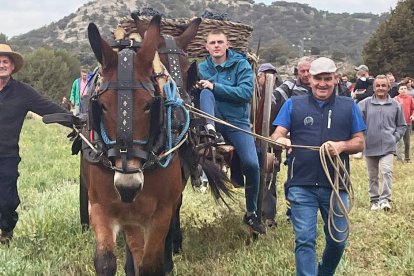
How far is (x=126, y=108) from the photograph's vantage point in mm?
3939

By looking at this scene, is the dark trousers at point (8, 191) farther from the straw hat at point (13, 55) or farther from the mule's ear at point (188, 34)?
the mule's ear at point (188, 34)

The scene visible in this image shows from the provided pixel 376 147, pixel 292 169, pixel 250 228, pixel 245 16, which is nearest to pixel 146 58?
pixel 292 169

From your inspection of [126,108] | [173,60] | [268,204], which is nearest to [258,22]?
[268,204]

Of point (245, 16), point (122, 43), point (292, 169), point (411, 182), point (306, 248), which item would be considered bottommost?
point (411, 182)

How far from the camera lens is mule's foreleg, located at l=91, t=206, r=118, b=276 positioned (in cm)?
431

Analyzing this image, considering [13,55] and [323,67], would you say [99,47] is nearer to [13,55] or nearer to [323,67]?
[323,67]

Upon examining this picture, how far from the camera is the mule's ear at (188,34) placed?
5719mm

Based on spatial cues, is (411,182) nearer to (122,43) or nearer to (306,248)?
(306,248)

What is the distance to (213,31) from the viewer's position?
596 cm

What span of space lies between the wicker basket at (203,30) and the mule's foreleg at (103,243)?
7.25ft

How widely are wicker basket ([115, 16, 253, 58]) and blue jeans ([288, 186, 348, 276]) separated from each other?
2.21 meters

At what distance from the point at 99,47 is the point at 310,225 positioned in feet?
6.77

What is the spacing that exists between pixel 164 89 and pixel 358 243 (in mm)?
3107

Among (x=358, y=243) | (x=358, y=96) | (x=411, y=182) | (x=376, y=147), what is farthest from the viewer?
(x=358, y=96)
